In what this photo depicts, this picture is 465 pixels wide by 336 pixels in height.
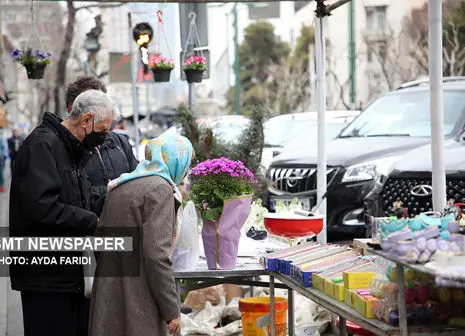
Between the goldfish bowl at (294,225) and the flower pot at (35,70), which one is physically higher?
the flower pot at (35,70)

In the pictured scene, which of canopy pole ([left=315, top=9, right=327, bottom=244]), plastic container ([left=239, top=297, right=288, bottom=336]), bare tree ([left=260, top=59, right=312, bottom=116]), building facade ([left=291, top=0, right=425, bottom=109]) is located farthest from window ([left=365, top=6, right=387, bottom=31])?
plastic container ([left=239, top=297, right=288, bottom=336])

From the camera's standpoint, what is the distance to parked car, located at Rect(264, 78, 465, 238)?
9.43 meters

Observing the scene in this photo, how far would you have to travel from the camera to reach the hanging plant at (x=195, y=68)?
35.5 feet

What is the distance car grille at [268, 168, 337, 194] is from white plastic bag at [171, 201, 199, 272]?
5681 mm

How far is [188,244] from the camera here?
5668 mm

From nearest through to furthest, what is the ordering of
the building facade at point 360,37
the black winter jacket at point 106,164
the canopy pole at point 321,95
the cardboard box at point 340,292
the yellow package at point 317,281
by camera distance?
the cardboard box at point 340,292
the yellow package at point 317,281
the black winter jacket at point 106,164
the canopy pole at point 321,95
the building facade at point 360,37

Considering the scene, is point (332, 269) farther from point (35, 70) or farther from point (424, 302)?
point (35, 70)

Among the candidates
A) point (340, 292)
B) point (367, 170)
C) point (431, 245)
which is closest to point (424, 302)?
point (431, 245)

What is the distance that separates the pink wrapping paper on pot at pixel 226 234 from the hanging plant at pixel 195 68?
5250 millimetres

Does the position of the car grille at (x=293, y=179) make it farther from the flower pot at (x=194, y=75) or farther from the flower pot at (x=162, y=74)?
the flower pot at (x=162, y=74)

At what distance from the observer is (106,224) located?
16.0 ft

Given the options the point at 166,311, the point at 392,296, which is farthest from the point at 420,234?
the point at 166,311

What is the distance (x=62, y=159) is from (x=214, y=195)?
1013mm

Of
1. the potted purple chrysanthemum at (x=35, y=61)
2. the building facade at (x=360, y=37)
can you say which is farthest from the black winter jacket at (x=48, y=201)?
the building facade at (x=360, y=37)
